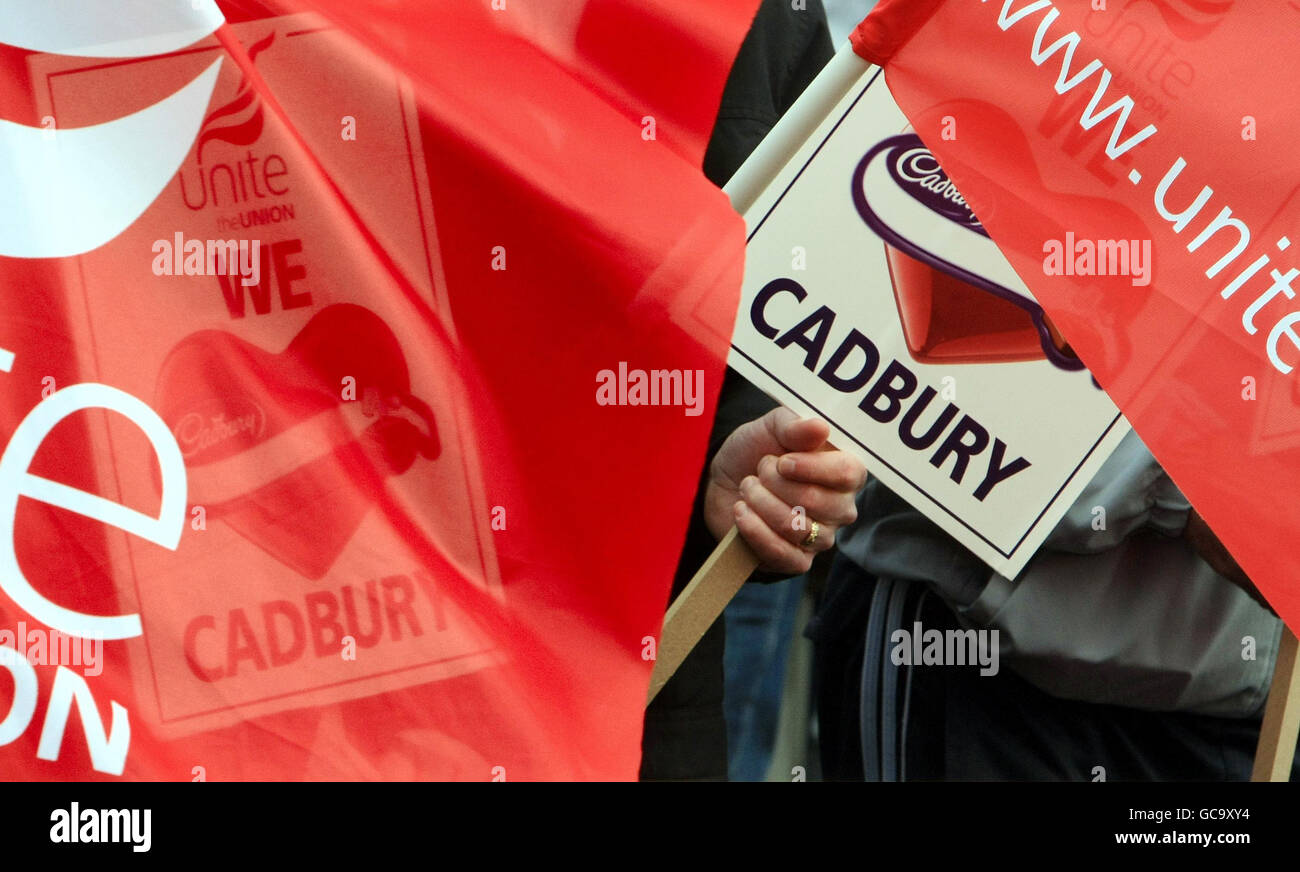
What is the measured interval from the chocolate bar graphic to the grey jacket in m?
0.22

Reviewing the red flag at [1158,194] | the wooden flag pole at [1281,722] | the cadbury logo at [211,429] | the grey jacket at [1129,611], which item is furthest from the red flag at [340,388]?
the wooden flag pole at [1281,722]

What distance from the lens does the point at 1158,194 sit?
1477 mm

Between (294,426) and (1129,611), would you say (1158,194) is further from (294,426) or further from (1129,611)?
(294,426)

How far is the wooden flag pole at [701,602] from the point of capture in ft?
4.87

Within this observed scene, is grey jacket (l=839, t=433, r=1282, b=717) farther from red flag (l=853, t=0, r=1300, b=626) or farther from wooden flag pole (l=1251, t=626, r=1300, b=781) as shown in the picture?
red flag (l=853, t=0, r=1300, b=626)

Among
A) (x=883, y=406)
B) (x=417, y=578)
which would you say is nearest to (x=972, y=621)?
(x=883, y=406)

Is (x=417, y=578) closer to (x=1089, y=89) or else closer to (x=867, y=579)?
(x=867, y=579)

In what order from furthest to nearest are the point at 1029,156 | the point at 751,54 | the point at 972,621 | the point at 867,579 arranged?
1. the point at 867,579
2. the point at 972,621
3. the point at 751,54
4. the point at 1029,156

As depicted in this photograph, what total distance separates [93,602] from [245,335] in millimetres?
307

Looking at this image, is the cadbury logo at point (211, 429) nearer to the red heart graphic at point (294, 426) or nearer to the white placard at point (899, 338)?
the red heart graphic at point (294, 426)

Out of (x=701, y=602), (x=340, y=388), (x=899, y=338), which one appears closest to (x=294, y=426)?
(x=340, y=388)

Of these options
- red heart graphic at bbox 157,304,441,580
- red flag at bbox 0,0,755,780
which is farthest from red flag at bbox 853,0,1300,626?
red heart graphic at bbox 157,304,441,580

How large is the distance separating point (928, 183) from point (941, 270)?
0.32 ft
